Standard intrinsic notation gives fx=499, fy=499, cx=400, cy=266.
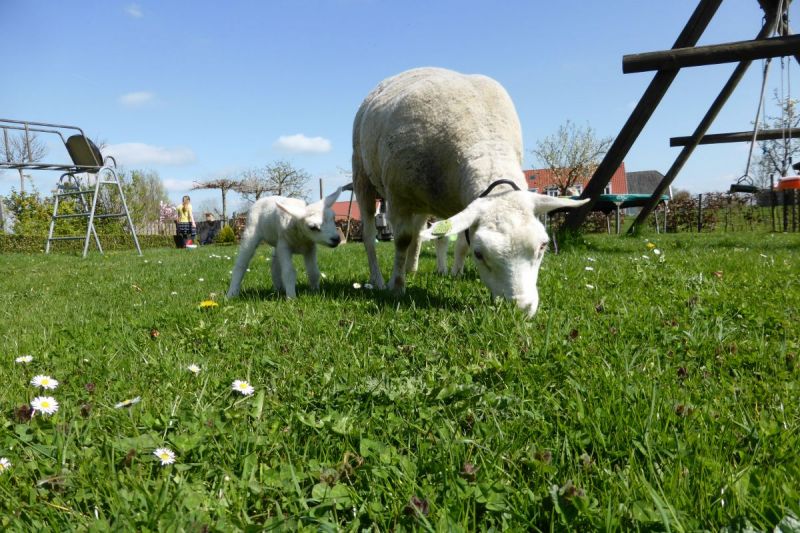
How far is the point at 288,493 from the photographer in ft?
4.63

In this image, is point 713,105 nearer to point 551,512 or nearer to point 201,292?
point 201,292

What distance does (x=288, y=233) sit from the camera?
4.78m

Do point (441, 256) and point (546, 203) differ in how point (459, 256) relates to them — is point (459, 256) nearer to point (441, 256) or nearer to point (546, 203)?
point (441, 256)

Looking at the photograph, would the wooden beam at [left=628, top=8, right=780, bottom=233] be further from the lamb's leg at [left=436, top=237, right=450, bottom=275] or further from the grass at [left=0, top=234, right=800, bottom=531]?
the grass at [left=0, top=234, right=800, bottom=531]

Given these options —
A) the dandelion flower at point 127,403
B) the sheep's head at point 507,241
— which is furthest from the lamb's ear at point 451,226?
the dandelion flower at point 127,403

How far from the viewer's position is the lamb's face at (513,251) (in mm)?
3328

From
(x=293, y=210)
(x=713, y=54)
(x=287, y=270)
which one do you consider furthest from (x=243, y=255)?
(x=713, y=54)

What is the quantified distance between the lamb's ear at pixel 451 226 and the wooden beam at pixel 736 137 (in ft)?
32.4

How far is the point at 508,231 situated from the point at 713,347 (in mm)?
1379

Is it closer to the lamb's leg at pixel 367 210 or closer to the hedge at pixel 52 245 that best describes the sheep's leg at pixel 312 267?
the lamb's leg at pixel 367 210

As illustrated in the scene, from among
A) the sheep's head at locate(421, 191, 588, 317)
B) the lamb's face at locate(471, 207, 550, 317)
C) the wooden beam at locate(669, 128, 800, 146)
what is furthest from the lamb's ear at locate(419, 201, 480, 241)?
the wooden beam at locate(669, 128, 800, 146)

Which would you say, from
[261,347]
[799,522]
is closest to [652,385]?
[799,522]

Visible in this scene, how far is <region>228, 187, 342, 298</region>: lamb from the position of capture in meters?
4.55

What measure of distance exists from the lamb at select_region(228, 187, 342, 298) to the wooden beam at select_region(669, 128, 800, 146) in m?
9.64
